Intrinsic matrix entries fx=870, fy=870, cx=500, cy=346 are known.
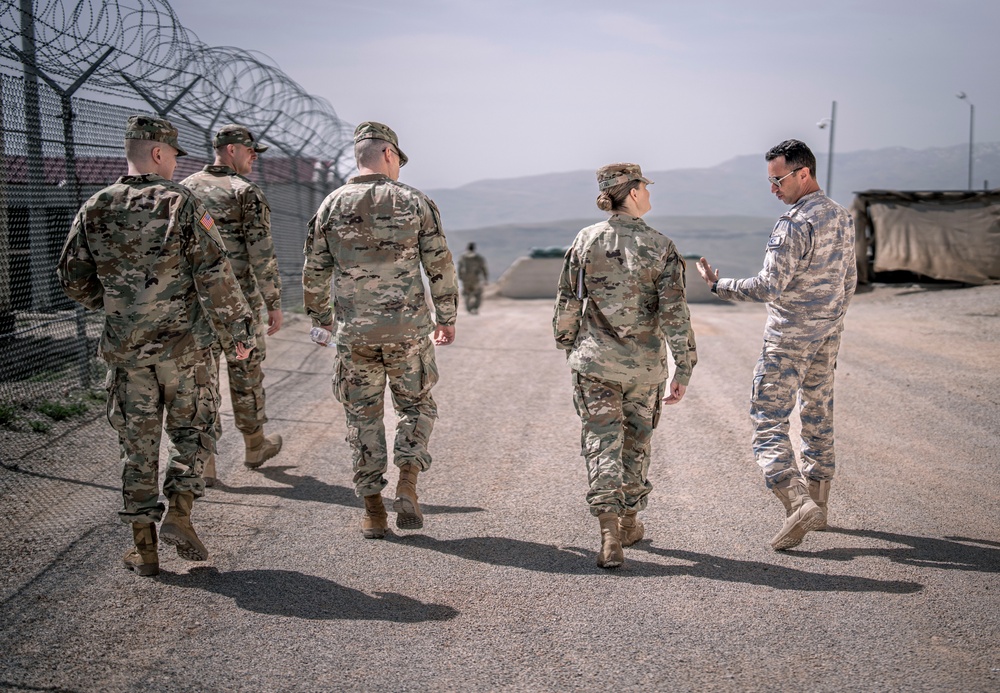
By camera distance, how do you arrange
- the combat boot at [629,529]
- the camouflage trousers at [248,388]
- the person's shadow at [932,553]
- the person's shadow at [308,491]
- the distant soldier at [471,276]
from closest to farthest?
the person's shadow at [932,553], the combat boot at [629,529], the person's shadow at [308,491], the camouflage trousers at [248,388], the distant soldier at [471,276]

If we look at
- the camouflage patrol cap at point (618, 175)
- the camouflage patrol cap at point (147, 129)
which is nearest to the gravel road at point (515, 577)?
the camouflage patrol cap at point (618, 175)

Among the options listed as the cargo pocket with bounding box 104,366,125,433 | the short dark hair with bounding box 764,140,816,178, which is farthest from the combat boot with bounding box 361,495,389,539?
the short dark hair with bounding box 764,140,816,178

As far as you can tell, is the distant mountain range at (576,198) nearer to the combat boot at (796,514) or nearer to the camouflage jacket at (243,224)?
the camouflage jacket at (243,224)

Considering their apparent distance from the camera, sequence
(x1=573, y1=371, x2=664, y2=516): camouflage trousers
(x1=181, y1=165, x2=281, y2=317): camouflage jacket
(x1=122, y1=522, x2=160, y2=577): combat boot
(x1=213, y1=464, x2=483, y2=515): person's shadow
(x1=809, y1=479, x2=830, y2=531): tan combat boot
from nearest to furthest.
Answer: (x1=122, y1=522, x2=160, y2=577): combat boot, (x1=573, y1=371, x2=664, y2=516): camouflage trousers, (x1=809, y1=479, x2=830, y2=531): tan combat boot, (x1=213, y1=464, x2=483, y2=515): person's shadow, (x1=181, y1=165, x2=281, y2=317): camouflage jacket

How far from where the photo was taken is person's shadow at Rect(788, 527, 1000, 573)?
391 cm

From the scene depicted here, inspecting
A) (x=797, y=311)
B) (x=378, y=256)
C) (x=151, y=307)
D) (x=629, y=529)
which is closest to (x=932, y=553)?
(x=797, y=311)

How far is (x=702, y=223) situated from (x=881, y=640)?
9823 cm

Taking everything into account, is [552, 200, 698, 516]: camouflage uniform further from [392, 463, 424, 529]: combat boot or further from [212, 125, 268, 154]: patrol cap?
[212, 125, 268, 154]: patrol cap

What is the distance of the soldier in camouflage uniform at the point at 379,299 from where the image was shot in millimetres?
4273

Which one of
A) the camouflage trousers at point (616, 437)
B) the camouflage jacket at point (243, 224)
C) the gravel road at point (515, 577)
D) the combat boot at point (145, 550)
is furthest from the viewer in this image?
the camouflage jacket at point (243, 224)

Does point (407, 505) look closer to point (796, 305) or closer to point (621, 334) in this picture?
point (621, 334)

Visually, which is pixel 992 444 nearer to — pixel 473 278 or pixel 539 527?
pixel 539 527

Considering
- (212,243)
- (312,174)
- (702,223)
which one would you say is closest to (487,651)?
(212,243)

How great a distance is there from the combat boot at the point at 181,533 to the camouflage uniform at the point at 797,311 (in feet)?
8.69
